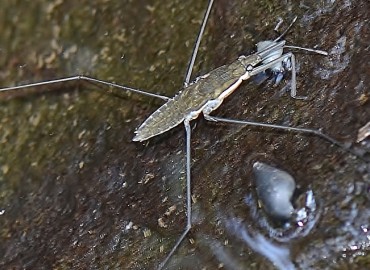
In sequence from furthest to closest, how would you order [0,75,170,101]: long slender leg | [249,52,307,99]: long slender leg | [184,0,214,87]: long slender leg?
[184,0,214,87]: long slender leg
[249,52,307,99]: long slender leg
[0,75,170,101]: long slender leg

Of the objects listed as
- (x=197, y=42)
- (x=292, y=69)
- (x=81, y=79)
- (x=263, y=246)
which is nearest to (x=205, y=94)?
(x=197, y=42)

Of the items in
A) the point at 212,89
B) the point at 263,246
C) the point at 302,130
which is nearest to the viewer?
the point at 263,246

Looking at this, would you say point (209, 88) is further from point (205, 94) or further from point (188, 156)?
point (188, 156)

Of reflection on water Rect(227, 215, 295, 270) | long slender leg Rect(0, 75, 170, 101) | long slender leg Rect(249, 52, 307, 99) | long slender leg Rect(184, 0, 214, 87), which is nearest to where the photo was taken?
reflection on water Rect(227, 215, 295, 270)

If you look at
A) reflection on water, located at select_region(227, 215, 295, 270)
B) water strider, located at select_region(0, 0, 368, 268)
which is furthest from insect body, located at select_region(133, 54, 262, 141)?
reflection on water, located at select_region(227, 215, 295, 270)

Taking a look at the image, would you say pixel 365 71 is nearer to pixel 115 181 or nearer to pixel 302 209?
pixel 302 209

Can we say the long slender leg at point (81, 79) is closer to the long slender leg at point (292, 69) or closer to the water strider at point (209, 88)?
the water strider at point (209, 88)

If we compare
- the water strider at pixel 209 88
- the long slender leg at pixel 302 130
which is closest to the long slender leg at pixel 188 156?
the water strider at pixel 209 88

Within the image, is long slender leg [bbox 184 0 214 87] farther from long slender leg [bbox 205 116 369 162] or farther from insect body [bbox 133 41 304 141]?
long slender leg [bbox 205 116 369 162]

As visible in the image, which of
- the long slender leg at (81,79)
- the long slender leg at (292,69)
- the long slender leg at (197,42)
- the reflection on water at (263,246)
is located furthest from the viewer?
the long slender leg at (197,42)

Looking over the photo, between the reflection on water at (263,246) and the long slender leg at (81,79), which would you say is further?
the long slender leg at (81,79)

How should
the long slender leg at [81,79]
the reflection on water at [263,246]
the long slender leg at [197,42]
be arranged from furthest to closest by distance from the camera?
the long slender leg at [197,42] → the long slender leg at [81,79] → the reflection on water at [263,246]

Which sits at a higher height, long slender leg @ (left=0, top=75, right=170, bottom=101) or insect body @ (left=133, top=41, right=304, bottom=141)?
long slender leg @ (left=0, top=75, right=170, bottom=101)
